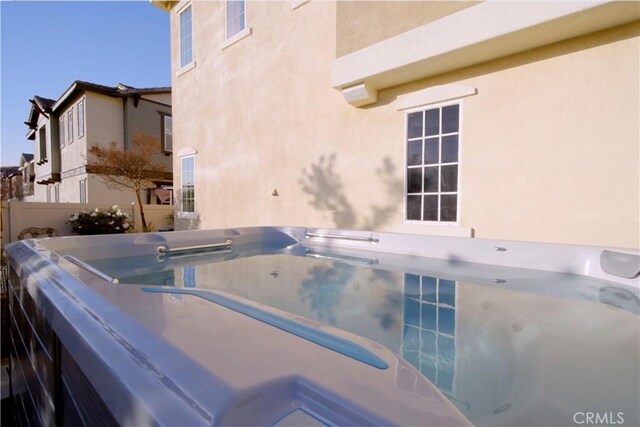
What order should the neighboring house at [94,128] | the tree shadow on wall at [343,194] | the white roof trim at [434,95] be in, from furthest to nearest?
1. the neighboring house at [94,128]
2. the tree shadow on wall at [343,194]
3. the white roof trim at [434,95]

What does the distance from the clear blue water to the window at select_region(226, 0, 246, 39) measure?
5623 mm

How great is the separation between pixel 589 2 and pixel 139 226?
10.1 m

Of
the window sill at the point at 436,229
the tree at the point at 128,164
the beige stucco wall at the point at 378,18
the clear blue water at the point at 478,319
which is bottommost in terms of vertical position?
the clear blue water at the point at 478,319

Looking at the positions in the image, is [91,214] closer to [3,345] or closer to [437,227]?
[3,345]

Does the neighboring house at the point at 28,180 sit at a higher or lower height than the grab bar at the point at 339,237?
higher

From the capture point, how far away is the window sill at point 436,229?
4.17 meters

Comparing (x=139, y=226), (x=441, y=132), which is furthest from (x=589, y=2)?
(x=139, y=226)

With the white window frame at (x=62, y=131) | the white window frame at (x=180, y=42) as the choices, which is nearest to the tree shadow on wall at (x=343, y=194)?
the white window frame at (x=180, y=42)

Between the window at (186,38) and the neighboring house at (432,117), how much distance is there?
1.13m

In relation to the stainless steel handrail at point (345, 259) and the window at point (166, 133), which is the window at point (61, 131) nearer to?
the window at point (166, 133)

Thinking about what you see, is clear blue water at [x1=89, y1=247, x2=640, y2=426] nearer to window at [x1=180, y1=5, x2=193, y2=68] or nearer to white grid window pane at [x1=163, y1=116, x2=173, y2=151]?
window at [x1=180, y1=5, x2=193, y2=68]

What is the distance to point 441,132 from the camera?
439 cm

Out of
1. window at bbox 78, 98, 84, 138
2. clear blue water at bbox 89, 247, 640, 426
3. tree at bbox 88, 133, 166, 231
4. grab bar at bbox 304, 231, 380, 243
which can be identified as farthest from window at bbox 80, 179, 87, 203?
grab bar at bbox 304, 231, 380, 243

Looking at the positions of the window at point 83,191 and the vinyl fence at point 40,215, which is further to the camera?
the window at point 83,191
